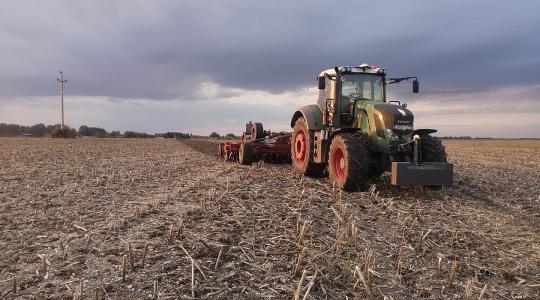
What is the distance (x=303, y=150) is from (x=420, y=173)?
15.0ft

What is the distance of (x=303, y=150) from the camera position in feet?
42.1

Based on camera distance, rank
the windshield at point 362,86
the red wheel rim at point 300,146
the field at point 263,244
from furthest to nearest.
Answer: the red wheel rim at point 300,146, the windshield at point 362,86, the field at point 263,244

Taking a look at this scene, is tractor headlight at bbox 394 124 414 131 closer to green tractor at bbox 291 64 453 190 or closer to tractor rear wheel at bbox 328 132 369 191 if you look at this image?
green tractor at bbox 291 64 453 190

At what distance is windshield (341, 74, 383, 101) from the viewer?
37.3 feet

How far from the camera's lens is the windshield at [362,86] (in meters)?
11.4

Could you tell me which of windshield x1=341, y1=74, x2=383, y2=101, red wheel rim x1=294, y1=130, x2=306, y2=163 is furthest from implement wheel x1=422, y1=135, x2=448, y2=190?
red wheel rim x1=294, y1=130, x2=306, y2=163

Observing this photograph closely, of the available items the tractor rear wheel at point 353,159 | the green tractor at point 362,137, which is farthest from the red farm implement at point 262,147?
the tractor rear wheel at point 353,159

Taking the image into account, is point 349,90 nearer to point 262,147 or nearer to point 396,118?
point 396,118

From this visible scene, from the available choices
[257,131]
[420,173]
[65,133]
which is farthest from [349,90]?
[65,133]

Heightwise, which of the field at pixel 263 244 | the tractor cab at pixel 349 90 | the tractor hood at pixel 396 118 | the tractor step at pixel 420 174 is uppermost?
the tractor cab at pixel 349 90

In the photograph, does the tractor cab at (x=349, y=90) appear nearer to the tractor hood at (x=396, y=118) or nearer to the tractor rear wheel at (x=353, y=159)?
the tractor hood at (x=396, y=118)

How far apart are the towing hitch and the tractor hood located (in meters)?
0.91

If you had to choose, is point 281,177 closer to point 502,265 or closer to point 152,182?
point 152,182


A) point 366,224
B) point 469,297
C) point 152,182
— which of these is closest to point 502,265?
point 469,297
